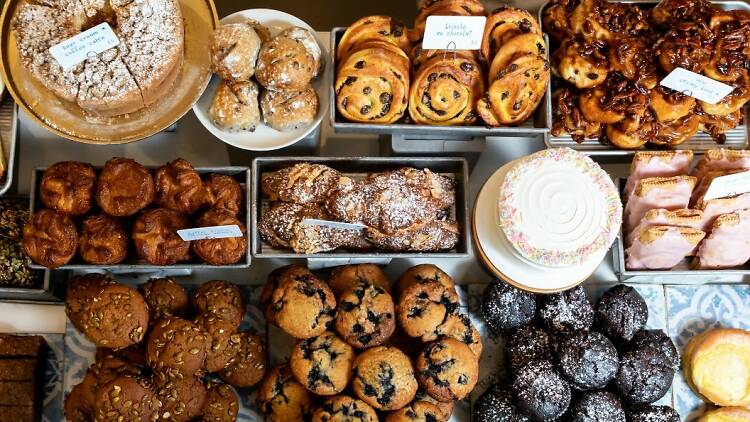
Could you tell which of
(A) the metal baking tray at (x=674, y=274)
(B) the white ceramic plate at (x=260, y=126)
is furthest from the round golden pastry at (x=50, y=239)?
(A) the metal baking tray at (x=674, y=274)

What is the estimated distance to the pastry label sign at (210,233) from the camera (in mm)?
1977

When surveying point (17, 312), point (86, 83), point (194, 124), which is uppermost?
point (86, 83)

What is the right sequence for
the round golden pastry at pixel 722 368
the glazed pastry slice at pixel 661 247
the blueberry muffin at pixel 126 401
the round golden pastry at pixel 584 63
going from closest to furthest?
1. the blueberry muffin at pixel 126 401
2. the glazed pastry slice at pixel 661 247
3. the round golden pastry at pixel 584 63
4. the round golden pastry at pixel 722 368

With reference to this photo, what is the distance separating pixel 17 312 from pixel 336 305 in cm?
116

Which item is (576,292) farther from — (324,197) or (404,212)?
(324,197)

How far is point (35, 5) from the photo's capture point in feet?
6.84

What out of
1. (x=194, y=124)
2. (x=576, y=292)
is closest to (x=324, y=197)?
(x=194, y=124)

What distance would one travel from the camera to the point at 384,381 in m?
2.02

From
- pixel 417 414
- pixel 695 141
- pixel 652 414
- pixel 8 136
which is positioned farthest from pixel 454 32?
pixel 8 136

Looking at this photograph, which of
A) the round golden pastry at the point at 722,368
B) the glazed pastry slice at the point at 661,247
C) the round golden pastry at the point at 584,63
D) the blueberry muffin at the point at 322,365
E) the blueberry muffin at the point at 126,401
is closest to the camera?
the blueberry muffin at the point at 126,401

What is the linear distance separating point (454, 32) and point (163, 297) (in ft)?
4.18

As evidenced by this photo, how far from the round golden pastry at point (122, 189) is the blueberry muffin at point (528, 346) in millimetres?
Answer: 1315

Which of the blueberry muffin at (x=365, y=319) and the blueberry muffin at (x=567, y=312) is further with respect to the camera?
the blueberry muffin at (x=567, y=312)

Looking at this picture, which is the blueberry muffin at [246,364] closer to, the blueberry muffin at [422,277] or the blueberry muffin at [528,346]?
the blueberry muffin at [422,277]
